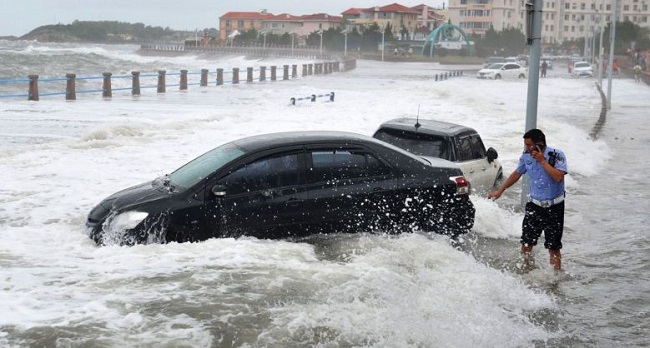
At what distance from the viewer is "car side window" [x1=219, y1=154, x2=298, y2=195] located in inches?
316

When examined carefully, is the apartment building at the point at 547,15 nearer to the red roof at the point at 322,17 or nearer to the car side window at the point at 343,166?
the red roof at the point at 322,17

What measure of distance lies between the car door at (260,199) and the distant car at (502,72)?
57.2 m

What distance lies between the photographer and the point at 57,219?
10.0 m

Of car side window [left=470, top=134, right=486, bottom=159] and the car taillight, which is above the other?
car side window [left=470, top=134, right=486, bottom=159]

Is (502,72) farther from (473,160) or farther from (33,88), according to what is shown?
(473,160)

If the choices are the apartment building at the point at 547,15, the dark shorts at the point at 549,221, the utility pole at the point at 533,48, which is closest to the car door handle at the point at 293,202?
the dark shorts at the point at 549,221

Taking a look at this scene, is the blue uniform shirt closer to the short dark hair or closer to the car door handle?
the short dark hair

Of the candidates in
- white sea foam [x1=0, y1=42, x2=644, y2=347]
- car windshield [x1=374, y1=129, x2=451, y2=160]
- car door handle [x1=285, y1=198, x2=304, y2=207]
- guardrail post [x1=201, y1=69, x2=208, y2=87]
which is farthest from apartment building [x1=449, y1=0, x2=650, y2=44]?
car door handle [x1=285, y1=198, x2=304, y2=207]

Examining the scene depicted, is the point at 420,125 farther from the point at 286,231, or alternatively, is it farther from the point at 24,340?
the point at 24,340

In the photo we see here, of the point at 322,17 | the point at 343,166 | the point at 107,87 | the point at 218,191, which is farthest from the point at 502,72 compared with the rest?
the point at 322,17

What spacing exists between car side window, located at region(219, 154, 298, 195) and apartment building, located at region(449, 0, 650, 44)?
520 feet

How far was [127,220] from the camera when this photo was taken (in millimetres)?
7965

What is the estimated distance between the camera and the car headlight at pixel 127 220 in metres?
7.89

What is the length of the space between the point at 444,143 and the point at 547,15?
178320 mm
